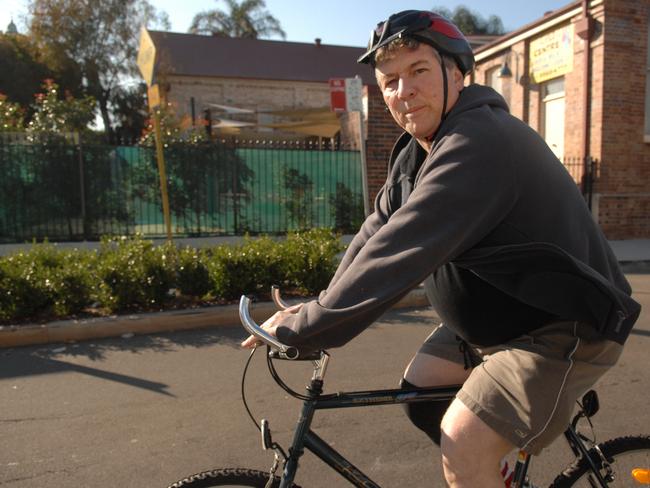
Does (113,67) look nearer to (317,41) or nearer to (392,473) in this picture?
(317,41)

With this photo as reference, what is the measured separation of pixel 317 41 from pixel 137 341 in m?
41.9

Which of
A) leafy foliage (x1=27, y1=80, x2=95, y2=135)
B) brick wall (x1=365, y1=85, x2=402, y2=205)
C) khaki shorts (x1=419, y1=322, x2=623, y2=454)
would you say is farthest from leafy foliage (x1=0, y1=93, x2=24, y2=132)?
khaki shorts (x1=419, y1=322, x2=623, y2=454)

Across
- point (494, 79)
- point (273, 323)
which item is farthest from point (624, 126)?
point (273, 323)

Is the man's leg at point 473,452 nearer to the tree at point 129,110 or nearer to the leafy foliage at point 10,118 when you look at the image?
the leafy foliage at point 10,118

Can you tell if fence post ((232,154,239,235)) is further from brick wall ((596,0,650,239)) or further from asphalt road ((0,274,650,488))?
brick wall ((596,0,650,239))

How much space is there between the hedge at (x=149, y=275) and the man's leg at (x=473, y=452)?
5.18 meters

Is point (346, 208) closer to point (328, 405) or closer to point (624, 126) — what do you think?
point (624, 126)

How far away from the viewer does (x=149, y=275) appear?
6.60 meters

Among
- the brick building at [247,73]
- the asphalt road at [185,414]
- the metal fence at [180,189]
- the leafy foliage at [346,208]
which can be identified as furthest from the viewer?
the brick building at [247,73]

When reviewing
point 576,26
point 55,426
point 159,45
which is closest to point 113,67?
point 159,45

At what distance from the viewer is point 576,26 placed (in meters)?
13.6

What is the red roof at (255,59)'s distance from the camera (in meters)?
39.8

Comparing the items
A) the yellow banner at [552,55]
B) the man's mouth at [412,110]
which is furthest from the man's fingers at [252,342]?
the yellow banner at [552,55]

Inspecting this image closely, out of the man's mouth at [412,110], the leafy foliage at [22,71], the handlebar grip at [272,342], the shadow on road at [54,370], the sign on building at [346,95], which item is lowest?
the shadow on road at [54,370]
